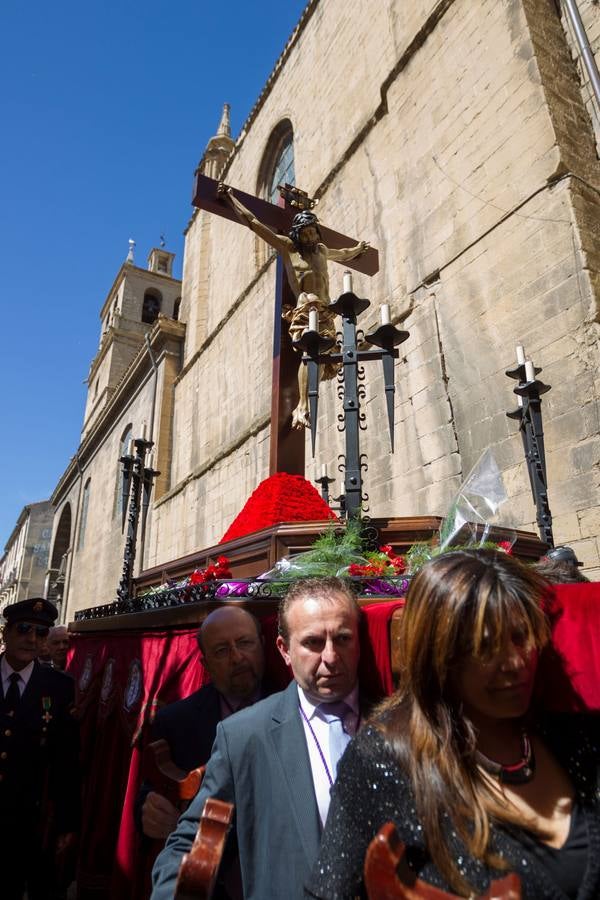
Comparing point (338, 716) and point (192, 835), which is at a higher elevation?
point (338, 716)

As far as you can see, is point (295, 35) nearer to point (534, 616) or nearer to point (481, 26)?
point (481, 26)

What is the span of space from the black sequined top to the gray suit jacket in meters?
0.30

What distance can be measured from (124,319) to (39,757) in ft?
112

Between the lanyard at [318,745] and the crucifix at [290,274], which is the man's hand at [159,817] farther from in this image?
the crucifix at [290,274]

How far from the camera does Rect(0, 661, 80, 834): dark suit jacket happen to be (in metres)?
2.96

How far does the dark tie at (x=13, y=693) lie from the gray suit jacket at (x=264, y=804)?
2.13 metres

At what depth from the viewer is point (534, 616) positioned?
122 centimetres

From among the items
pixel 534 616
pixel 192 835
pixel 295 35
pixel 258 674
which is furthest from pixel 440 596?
pixel 295 35

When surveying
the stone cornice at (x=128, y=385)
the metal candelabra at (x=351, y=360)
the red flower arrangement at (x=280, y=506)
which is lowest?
the red flower arrangement at (x=280, y=506)

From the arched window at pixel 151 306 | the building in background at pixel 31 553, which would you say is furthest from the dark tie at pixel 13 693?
the building in background at pixel 31 553

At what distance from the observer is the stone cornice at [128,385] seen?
1905 centimetres

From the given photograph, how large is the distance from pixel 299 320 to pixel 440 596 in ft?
15.4

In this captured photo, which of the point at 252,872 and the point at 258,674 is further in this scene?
the point at 258,674

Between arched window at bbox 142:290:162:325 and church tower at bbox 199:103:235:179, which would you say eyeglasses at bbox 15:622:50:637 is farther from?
arched window at bbox 142:290:162:325
